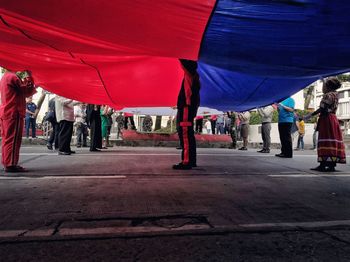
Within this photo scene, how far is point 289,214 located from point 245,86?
3188mm

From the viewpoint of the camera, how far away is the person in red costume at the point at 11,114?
494 cm

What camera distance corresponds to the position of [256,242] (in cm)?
219

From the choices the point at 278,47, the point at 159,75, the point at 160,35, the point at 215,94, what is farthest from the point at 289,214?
the point at 215,94

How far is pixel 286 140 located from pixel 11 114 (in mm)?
6056

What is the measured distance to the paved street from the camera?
201 centimetres

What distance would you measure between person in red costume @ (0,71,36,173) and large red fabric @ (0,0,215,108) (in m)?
0.33

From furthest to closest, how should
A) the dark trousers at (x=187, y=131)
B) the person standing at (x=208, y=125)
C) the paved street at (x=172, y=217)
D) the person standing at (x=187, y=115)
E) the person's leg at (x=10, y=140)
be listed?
the person standing at (x=208, y=125), the dark trousers at (x=187, y=131), the person standing at (x=187, y=115), the person's leg at (x=10, y=140), the paved street at (x=172, y=217)

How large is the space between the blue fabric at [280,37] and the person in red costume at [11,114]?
2937mm

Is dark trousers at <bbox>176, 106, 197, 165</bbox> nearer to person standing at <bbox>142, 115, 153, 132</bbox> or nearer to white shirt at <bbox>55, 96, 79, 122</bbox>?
white shirt at <bbox>55, 96, 79, 122</bbox>

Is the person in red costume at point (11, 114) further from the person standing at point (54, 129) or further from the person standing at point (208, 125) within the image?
the person standing at point (208, 125)

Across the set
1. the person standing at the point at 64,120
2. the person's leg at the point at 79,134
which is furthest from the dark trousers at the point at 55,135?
the person standing at the point at 64,120

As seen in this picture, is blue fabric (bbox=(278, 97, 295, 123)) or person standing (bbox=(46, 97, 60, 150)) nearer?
blue fabric (bbox=(278, 97, 295, 123))

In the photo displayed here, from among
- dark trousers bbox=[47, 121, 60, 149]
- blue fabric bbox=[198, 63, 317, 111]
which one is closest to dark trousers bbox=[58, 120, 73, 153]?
dark trousers bbox=[47, 121, 60, 149]

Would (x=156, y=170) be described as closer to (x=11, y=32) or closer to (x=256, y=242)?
Result: (x=11, y=32)
